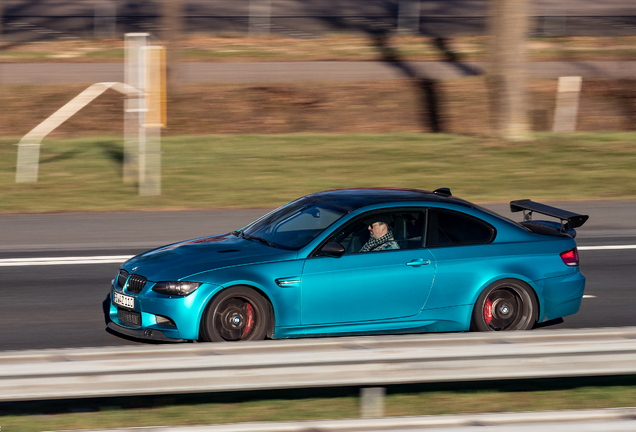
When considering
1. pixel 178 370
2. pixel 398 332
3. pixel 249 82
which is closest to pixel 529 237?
pixel 398 332

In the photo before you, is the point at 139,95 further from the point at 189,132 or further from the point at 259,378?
the point at 259,378

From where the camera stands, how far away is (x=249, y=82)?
26391mm

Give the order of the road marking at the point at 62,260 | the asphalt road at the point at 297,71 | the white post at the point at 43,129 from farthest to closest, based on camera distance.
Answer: the asphalt road at the point at 297,71 → the white post at the point at 43,129 → the road marking at the point at 62,260

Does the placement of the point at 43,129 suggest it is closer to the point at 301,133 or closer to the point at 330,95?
the point at 301,133

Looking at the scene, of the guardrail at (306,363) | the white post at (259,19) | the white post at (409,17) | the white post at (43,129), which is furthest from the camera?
the white post at (409,17)

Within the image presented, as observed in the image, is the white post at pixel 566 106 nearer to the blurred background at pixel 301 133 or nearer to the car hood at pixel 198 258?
the blurred background at pixel 301 133

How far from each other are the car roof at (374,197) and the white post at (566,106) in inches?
671

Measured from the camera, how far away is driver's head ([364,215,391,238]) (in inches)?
313

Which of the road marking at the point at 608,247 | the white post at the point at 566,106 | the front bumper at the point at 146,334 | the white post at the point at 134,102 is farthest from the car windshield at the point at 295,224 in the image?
the white post at the point at 566,106

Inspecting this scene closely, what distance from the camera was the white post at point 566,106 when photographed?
2463 cm

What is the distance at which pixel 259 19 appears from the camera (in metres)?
33.4

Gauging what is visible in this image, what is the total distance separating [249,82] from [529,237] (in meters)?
19.0

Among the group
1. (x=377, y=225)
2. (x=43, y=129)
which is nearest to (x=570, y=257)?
(x=377, y=225)

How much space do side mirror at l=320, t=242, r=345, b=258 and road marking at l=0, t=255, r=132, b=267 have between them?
16.2 feet
